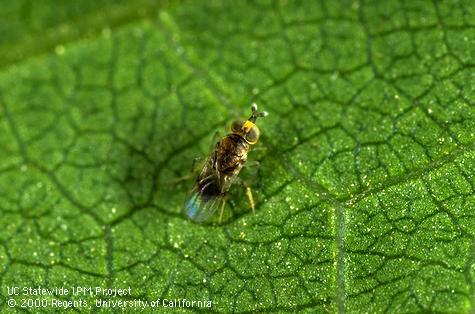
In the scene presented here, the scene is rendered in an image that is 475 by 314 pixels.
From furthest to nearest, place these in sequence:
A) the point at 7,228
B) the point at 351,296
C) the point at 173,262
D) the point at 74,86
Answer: the point at 74,86
the point at 7,228
the point at 173,262
the point at 351,296

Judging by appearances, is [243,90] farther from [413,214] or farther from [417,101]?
[413,214]

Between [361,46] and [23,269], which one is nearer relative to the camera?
[23,269]

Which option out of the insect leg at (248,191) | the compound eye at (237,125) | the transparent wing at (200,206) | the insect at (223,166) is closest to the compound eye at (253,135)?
the insect at (223,166)

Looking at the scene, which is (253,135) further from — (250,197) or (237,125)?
(250,197)

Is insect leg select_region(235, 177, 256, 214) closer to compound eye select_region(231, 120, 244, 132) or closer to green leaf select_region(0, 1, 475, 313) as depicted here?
green leaf select_region(0, 1, 475, 313)

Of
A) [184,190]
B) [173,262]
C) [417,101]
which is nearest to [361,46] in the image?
[417,101]

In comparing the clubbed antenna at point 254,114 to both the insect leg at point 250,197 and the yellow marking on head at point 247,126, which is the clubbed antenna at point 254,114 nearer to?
the yellow marking on head at point 247,126

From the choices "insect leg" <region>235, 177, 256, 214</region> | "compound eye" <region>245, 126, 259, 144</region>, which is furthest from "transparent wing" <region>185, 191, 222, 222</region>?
"compound eye" <region>245, 126, 259, 144</region>
